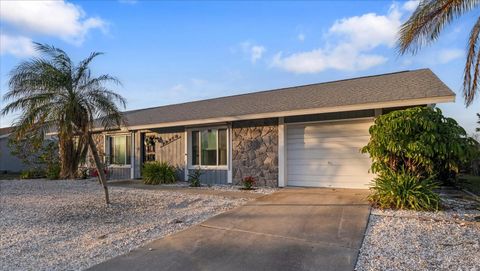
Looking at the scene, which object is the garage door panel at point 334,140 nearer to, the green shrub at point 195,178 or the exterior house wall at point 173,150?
the green shrub at point 195,178

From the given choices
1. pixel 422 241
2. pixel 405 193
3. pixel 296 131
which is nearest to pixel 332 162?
pixel 296 131

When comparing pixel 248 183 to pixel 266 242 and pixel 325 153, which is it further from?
pixel 266 242

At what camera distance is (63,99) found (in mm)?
8062

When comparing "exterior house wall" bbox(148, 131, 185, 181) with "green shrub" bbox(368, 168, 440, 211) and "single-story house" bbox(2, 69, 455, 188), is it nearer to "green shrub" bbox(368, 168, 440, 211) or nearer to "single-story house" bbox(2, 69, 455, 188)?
"single-story house" bbox(2, 69, 455, 188)

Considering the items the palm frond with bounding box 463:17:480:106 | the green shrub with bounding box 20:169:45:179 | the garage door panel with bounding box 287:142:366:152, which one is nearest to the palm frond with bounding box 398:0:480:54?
the palm frond with bounding box 463:17:480:106

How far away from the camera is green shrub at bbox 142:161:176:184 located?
13406 mm

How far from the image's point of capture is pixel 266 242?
5379 millimetres

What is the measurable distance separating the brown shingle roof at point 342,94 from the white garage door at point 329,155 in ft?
3.04

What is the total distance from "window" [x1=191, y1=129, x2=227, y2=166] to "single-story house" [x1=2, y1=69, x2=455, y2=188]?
0.04m

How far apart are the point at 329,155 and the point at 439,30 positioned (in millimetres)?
4620

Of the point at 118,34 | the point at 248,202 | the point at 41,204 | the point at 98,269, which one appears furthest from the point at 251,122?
the point at 98,269

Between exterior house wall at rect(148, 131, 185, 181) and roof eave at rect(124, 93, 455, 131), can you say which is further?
exterior house wall at rect(148, 131, 185, 181)

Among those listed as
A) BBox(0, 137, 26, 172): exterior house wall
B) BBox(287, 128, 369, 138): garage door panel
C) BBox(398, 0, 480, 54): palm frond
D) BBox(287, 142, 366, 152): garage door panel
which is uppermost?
BBox(398, 0, 480, 54): palm frond

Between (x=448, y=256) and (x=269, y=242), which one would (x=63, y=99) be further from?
(x=448, y=256)
